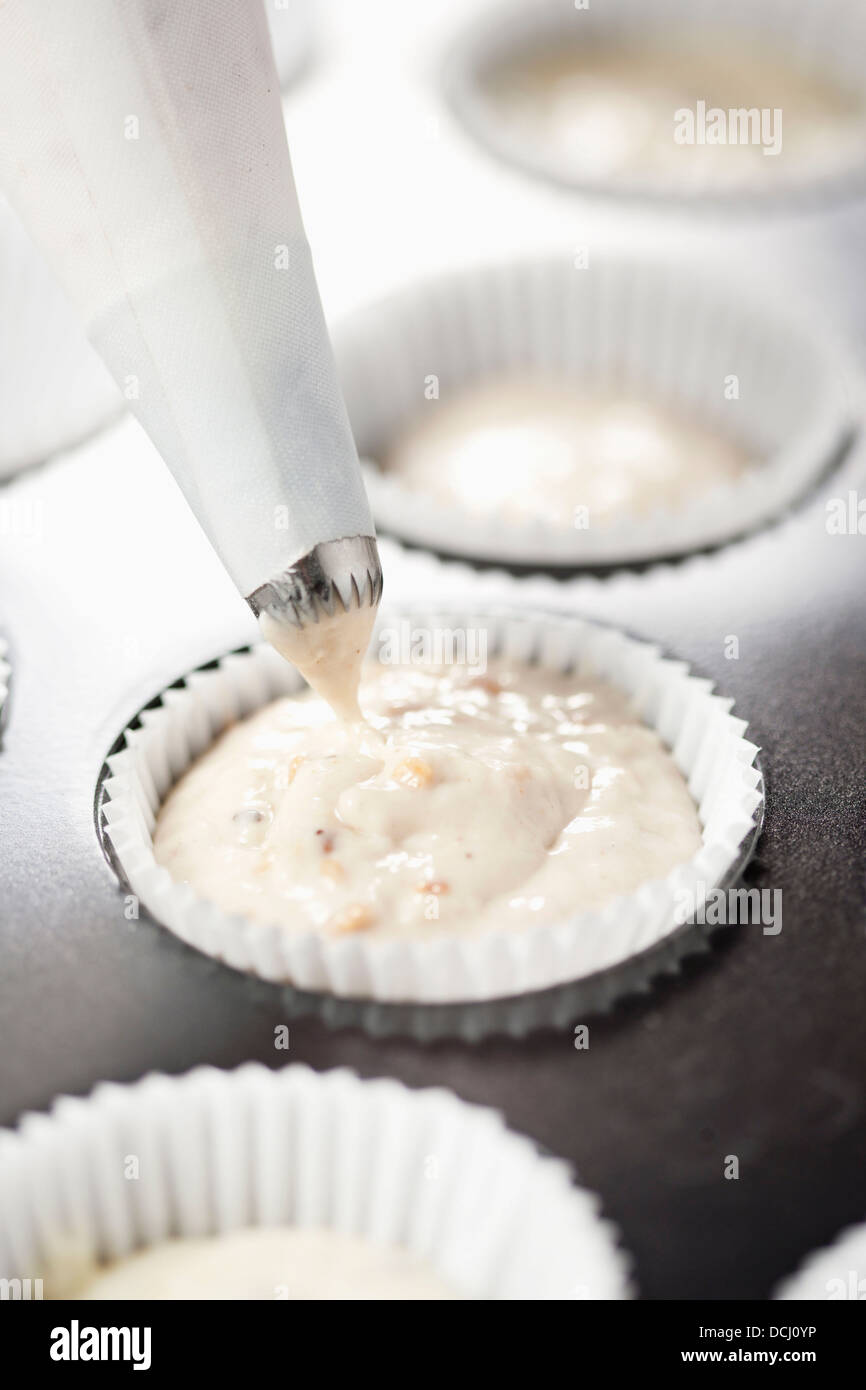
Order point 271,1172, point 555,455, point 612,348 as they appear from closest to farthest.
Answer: point 271,1172 → point 555,455 → point 612,348

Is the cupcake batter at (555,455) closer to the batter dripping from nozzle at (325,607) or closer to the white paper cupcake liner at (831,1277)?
the batter dripping from nozzle at (325,607)

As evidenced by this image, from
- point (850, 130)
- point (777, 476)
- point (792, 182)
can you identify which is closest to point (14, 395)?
point (777, 476)

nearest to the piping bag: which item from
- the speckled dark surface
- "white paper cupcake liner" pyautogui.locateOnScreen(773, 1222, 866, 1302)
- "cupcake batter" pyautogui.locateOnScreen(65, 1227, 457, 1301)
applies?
the speckled dark surface

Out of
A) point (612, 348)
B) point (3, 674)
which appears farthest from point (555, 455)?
point (3, 674)

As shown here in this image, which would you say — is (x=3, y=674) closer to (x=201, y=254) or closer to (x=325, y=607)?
(x=325, y=607)

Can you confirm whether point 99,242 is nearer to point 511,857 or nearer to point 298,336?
point 298,336

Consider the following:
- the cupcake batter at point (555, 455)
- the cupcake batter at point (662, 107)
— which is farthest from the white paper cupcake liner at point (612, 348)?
the cupcake batter at point (662, 107)
